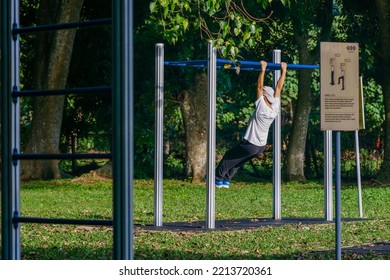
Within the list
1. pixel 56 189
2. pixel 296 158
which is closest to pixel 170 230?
pixel 56 189

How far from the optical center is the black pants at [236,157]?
72.4 feet

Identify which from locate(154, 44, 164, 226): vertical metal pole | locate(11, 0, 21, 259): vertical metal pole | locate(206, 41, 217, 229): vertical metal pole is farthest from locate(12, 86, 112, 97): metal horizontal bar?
locate(154, 44, 164, 226): vertical metal pole

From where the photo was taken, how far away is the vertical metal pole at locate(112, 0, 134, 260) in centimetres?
809

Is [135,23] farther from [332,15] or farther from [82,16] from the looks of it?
[332,15]

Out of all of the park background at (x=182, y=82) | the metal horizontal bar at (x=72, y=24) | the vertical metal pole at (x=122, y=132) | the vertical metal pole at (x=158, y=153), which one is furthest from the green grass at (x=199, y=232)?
the vertical metal pole at (x=122, y=132)

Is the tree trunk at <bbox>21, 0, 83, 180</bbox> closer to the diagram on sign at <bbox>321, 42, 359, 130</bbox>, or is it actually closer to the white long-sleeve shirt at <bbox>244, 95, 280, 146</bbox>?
the white long-sleeve shirt at <bbox>244, 95, 280, 146</bbox>

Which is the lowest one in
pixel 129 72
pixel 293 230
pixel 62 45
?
pixel 293 230

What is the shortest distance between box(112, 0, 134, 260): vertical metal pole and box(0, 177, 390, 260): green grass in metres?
4.31

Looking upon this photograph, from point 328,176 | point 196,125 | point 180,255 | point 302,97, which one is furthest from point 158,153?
point 302,97

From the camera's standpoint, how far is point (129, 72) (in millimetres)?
8156

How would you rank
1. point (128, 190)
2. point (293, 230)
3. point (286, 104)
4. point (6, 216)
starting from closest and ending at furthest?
point (128, 190) → point (6, 216) → point (293, 230) → point (286, 104)

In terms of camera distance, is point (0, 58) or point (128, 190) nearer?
point (128, 190)

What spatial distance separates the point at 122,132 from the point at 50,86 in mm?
21309

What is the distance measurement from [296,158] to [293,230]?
17186mm
